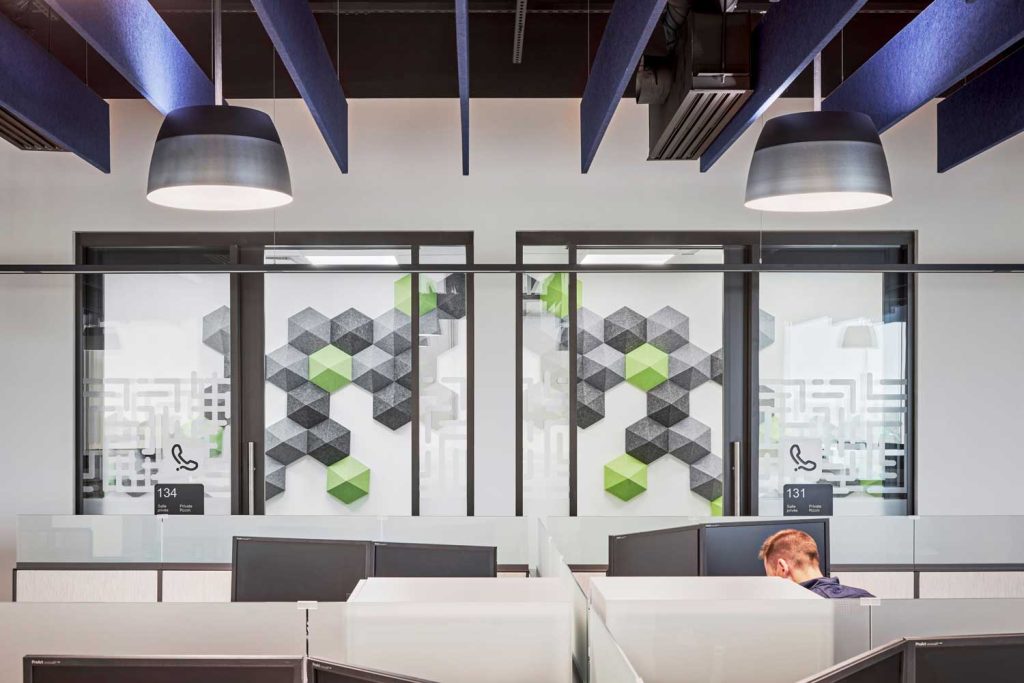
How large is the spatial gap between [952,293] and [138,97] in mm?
4435

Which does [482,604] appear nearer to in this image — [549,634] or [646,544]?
[549,634]

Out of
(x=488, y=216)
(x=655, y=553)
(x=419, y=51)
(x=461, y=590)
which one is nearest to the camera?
(x=461, y=590)

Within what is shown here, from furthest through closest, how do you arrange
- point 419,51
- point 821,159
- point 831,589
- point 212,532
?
point 419,51
point 212,532
point 831,589
point 821,159

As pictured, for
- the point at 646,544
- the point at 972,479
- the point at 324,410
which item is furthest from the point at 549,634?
the point at 972,479

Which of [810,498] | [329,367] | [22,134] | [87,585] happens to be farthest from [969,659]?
[22,134]

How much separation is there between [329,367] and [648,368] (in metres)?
1.74

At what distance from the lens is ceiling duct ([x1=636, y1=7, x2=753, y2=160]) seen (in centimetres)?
278

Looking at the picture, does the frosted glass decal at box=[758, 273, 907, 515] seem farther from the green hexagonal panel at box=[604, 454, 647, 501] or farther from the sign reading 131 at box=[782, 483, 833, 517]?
the green hexagonal panel at box=[604, 454, 647, 501]

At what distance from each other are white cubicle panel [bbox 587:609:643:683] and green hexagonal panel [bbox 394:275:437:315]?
8.73 feet

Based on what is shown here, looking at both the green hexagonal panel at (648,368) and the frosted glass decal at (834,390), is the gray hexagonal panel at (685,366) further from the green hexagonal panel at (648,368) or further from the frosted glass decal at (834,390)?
the frosted glass decal at (834,390)

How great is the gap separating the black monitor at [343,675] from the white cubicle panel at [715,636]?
526 millimetres

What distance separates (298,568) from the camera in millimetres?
2680

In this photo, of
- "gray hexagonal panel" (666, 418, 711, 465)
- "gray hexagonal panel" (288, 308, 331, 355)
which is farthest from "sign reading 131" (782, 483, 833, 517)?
"gray hexagonal panel" (288, 308, 331, 355)

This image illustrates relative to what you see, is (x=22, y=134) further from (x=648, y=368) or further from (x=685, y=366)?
(x=685, y=366)
